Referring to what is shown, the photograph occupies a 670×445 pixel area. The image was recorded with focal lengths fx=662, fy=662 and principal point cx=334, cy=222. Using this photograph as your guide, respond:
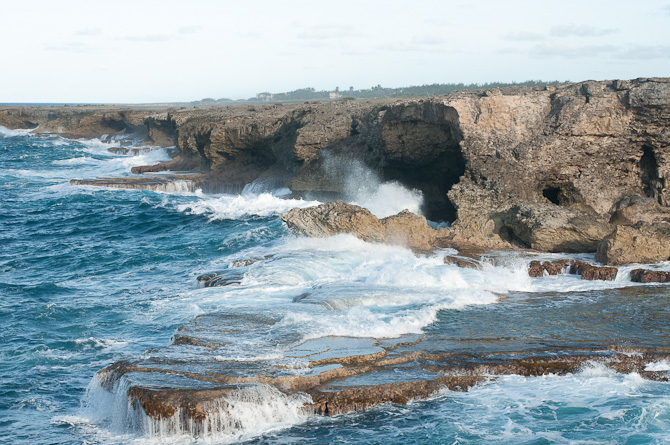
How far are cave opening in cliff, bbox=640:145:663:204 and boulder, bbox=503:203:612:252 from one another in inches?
122

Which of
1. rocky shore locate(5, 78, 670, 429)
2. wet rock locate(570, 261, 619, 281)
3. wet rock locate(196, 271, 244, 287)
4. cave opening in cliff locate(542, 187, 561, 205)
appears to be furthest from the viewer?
cave opening in cliff locate(542, 187, 561, 205)

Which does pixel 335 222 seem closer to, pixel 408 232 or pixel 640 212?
pixel 408 232

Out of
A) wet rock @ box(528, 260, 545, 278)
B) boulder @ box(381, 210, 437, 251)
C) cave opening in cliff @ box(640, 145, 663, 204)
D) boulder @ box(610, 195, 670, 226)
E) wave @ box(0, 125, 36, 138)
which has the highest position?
wave @ box(0, 125, 36, 138)

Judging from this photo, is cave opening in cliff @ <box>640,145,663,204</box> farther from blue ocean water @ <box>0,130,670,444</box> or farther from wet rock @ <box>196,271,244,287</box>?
wet rock @ <box>196,271,244,287</box>

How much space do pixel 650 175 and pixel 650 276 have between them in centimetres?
611

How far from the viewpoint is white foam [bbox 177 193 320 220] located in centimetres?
2419

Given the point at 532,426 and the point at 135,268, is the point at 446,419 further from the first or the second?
the point at 135,268

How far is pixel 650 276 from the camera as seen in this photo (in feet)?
43.2

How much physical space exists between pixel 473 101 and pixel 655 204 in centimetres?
538

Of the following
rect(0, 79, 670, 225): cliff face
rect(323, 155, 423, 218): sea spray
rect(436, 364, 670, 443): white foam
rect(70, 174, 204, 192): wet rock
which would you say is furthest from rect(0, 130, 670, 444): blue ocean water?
rect(70, 174, 204, 192): wet rock

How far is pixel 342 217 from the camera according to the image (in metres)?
16.9

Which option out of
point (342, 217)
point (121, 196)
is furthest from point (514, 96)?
point (121, 196)

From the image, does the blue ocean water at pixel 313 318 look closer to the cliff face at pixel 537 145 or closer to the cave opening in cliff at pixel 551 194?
the cliff face at pixel 537 145

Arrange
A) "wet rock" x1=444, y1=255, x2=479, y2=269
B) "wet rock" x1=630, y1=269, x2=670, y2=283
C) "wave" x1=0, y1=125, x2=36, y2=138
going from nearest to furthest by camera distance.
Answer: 1. "wet rock" x1=630, y1=269, x2=670, y2=283
2. "wet rock" x1=444, y1=255, x2=479, y2=269
3. "wave" x1=0, y1=125, x2=36, y2=138
